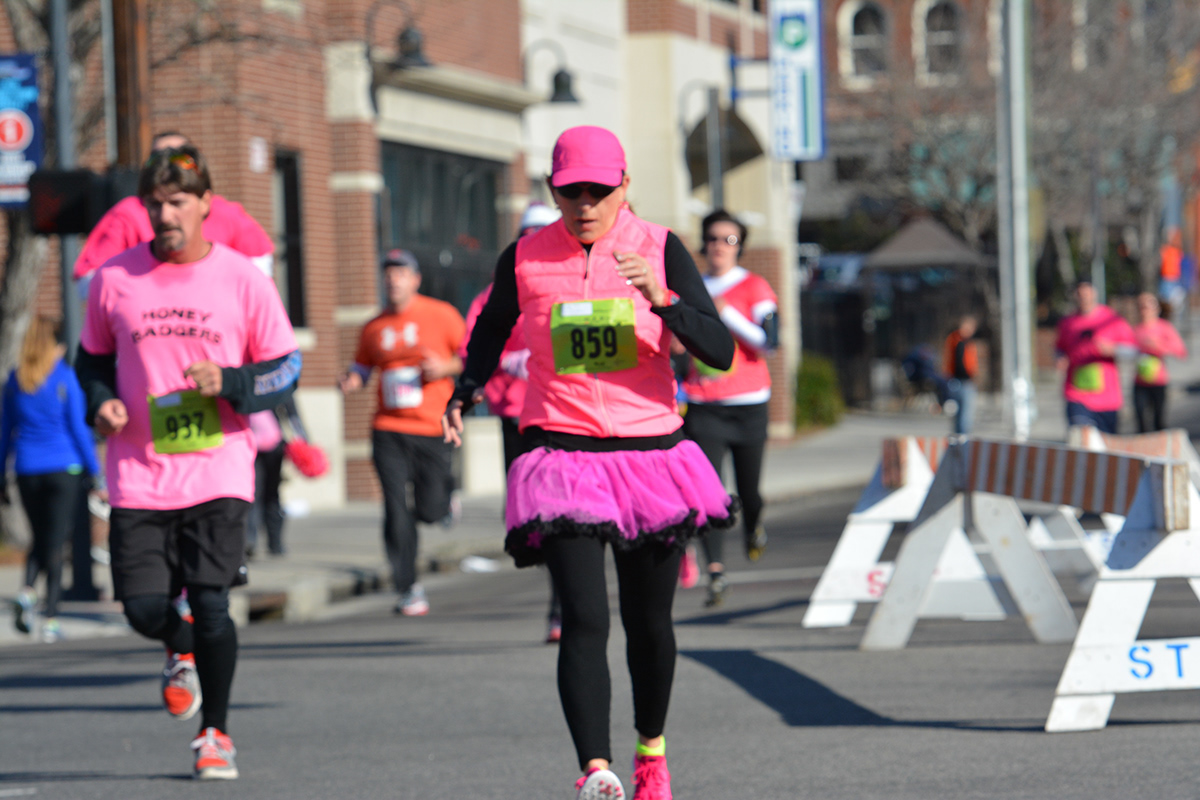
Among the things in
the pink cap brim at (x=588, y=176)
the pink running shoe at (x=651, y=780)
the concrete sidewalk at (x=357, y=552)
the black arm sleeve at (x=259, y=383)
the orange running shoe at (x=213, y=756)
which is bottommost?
the concrete sidewalk at (x=357, y=552)

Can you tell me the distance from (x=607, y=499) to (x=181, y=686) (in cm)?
182

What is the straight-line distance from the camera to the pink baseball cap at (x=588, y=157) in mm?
4996

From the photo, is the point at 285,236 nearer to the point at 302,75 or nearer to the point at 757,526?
the point at 302,75

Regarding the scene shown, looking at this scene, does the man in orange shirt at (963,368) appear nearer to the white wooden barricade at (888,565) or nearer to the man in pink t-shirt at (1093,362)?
the man in pink t-shirt at (1093,362)

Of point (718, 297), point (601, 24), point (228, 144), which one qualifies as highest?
point (601, 24)

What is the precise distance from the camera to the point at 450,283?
20.8 metres

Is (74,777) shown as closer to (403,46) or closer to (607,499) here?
(607,499)

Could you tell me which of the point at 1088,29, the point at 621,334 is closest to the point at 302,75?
the point at 621,334

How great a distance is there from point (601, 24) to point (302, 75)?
7466 mm

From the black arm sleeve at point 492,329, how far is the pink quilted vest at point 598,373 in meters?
0.08

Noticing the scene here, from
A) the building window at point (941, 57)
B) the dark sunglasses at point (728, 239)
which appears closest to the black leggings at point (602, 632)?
the dark sunglasses at point (728, 239)

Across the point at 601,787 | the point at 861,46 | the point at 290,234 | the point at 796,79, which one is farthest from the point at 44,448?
the point at 861,46

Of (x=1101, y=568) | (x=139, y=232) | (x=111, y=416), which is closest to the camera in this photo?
(x=111, y=416)

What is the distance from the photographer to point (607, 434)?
5.07 m
